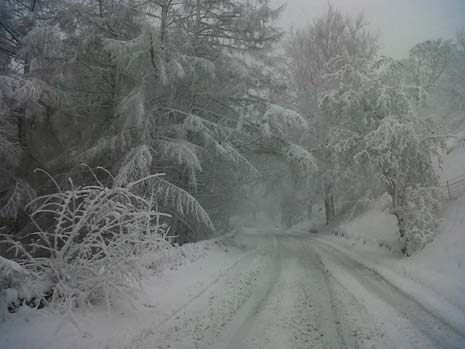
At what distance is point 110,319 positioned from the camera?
16.0ft

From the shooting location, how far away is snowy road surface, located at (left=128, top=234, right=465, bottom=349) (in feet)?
14.1

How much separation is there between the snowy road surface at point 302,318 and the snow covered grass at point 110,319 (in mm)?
222

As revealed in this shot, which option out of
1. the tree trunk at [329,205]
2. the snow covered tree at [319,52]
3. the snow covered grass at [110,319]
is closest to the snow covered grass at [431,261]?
the snow covered grass at [110,319]

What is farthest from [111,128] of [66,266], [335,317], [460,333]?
[460,333]

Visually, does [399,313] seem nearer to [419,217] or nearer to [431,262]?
[431,262]

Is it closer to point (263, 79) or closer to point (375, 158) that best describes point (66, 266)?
point (375, 158)

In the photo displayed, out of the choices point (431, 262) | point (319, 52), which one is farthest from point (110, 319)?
point (319, 52)

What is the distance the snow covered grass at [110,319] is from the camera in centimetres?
409

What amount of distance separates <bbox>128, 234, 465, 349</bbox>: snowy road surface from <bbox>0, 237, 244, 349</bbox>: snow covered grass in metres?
0.22

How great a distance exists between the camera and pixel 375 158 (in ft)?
34.7

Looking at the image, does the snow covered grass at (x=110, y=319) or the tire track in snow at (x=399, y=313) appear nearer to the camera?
the snow covered grass at (x=110, y=319)

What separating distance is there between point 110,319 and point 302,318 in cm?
278

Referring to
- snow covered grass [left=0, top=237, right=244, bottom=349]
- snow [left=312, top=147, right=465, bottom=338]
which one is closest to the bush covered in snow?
snow covered grass [left=0, top=237, right=244, bottom=349]

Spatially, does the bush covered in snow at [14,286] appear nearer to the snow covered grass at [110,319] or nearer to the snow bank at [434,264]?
the snow covered grass at [110,319]
